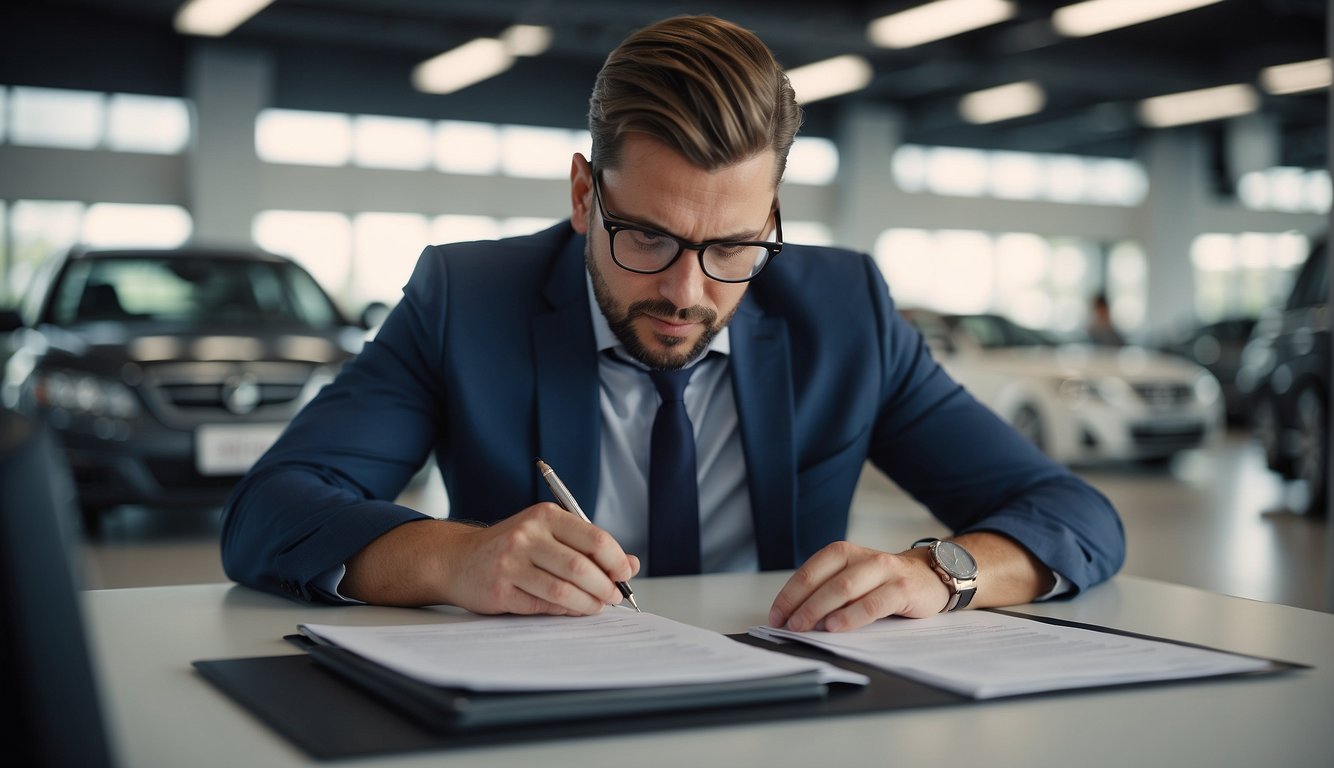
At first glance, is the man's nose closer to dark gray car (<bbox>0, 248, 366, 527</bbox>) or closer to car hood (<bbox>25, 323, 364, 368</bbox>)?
dark gray car (<bbox>0, 248, 366, 527</bbox>)

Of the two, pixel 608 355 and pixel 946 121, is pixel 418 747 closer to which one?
pixel 608 355

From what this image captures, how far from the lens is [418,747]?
2.60 feet

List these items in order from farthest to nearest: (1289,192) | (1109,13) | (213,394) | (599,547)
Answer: (1289,192) < (1109,13) < (213,394) < (599,547)

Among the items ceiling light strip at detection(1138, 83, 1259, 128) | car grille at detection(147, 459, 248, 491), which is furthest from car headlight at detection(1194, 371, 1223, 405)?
ceiling light strip at detection(1138, 83, 1259, 128)

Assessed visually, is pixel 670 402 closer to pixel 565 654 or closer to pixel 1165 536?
pixel 565 654

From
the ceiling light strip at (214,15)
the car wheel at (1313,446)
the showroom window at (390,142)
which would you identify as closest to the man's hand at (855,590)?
the car wheel at (1313,446)

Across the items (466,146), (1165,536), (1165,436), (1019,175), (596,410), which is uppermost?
(466,146)

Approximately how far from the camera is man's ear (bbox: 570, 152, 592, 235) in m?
1.74

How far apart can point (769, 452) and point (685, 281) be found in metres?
0.35

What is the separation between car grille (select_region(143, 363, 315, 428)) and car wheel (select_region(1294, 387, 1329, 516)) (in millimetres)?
4877

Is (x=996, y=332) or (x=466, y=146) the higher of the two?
(x=466, y=146)

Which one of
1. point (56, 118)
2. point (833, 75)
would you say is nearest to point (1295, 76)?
point (833, 75)

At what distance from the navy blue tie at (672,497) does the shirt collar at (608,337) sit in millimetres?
81

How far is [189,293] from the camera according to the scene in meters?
5.59
